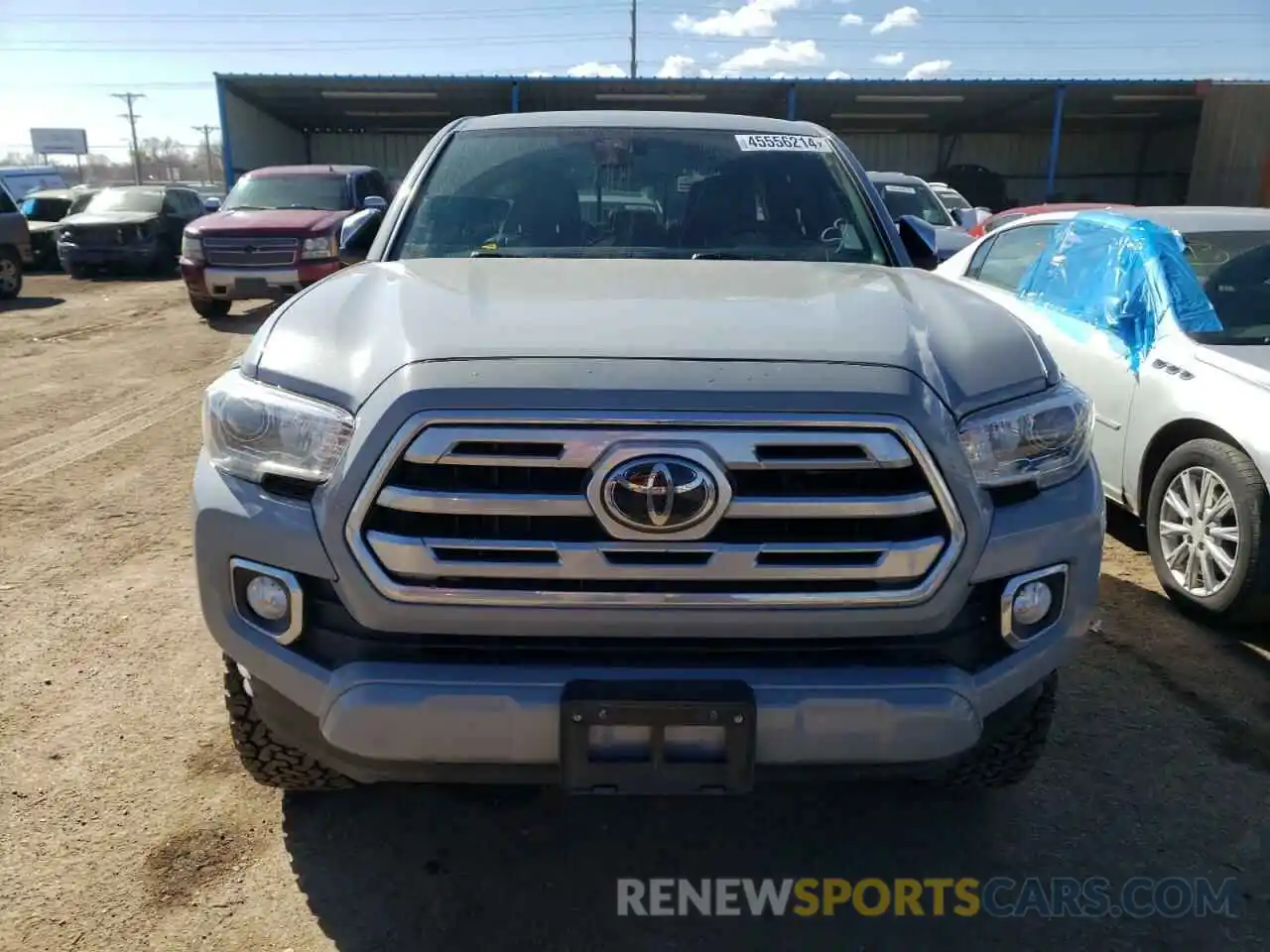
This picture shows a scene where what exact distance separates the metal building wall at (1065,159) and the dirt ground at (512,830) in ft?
96.5

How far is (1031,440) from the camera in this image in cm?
216

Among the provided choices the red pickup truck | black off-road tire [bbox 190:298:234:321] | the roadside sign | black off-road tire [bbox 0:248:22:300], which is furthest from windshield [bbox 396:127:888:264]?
the roadside sign

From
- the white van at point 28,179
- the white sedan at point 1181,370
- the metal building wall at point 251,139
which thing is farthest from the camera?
the white van at point 28,179

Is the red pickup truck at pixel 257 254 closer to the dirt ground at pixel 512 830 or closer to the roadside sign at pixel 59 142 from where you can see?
the dirt ground at pixel 512 830

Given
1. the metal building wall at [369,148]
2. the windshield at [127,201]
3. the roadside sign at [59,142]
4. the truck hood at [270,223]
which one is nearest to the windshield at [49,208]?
the windshield at [127,201]

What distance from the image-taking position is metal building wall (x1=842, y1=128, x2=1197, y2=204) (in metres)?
30.6

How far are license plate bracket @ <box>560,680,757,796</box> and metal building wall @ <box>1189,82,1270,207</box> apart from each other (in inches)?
1038

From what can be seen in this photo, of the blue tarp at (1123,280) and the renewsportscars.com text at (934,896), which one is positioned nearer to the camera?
the renewsportscars.com text at (934,896)

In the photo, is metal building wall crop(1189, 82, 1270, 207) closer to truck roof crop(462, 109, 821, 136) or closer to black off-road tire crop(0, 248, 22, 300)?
truck roof crop(462, 109, 821, 136)

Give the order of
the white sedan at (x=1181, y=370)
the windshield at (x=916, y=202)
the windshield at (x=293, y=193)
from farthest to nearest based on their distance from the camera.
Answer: the windshield at (x=916, y=202) < the windshield at (x=293, y=193) < the white sedan at (x=1181, y=370)

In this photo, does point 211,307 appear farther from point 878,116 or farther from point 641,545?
point 878,116

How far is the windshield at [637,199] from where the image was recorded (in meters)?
3.30

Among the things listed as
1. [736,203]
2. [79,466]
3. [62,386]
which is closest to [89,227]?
[62,386]

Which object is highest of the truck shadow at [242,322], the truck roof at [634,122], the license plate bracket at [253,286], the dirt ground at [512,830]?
the truck roof at [634,122]
